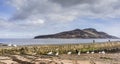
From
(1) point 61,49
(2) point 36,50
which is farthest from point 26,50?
(1) point 61,49

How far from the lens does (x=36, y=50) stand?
51281 millimetres

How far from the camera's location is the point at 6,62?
2681cm

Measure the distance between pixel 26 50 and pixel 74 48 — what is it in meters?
14.7

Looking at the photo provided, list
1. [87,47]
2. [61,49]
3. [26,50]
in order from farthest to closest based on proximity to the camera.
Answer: [87,47], [61,49], [26,50]

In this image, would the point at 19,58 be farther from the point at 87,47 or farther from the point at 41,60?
the point at 87,47

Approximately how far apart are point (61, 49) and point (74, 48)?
426 cm

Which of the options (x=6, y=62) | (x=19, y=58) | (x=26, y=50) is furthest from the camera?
(x=26, y=50)

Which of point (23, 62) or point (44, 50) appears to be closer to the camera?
point (23, 62)

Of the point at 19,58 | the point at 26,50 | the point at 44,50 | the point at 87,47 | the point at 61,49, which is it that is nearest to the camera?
the point at 19,58

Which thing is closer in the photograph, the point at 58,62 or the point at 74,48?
the point at 58,62

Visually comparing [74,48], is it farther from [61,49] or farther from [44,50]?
[44,50]

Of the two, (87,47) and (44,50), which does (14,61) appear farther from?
(87,47)

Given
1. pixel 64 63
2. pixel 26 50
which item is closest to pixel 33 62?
pixel 64 63

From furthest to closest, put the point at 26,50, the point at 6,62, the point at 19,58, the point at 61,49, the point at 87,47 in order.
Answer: the point at 87,47, the point at 61,49, the point at 26,50, the point at 19,58, the point at 6,62
